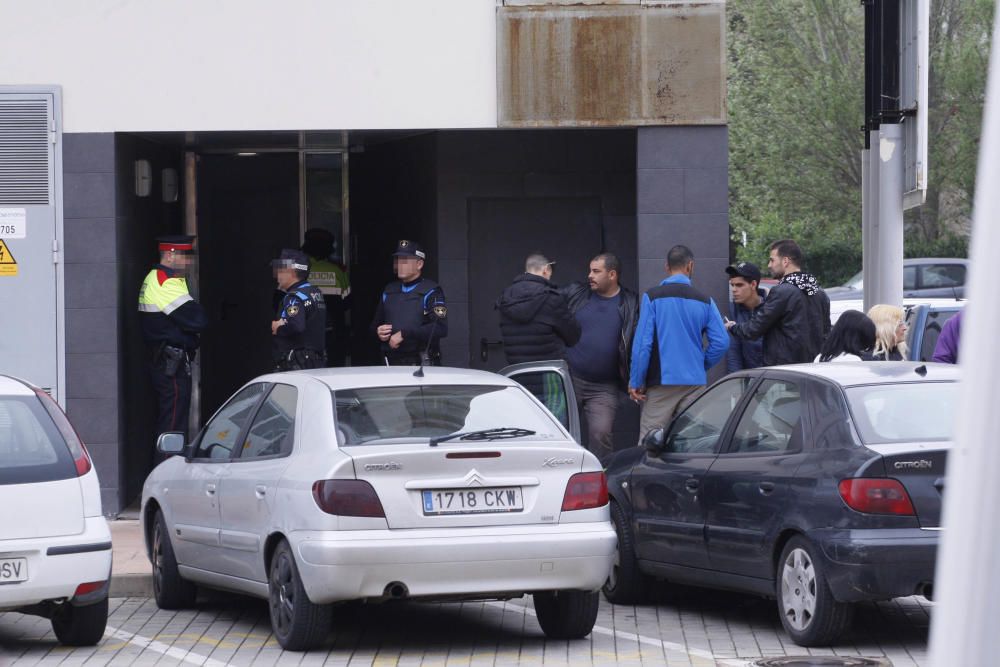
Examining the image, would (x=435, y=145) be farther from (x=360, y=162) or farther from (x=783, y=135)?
(x=783, y=135)

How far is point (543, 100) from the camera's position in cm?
1209

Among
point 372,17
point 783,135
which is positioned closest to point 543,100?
point 372,17

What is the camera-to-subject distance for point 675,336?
11.2 meters

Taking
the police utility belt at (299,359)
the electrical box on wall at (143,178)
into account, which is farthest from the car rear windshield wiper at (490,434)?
the electrical box on wall at (143,178)

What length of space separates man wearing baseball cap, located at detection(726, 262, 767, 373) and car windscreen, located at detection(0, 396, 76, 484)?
5.82 metres

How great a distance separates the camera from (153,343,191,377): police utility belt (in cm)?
1235

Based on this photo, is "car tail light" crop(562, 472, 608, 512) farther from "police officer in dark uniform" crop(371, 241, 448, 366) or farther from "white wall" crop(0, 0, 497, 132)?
"white wall" crop(0, 0, 497, 132)

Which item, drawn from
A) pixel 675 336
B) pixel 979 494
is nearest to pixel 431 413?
pixel 675 336

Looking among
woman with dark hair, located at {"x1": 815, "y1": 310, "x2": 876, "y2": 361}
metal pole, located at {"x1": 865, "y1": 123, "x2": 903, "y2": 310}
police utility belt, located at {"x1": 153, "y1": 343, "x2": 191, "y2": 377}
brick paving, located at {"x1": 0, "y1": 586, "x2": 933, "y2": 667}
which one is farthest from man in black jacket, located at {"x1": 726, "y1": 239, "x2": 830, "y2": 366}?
police utility belt, located at {"x1": 153, "y1": 343, "x2": 191, "y2": 377}

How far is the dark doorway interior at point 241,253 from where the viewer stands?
50.9 feet

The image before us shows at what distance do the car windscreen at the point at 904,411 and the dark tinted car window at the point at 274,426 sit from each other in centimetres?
277

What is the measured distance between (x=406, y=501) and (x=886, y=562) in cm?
217

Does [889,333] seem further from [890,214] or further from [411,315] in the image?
[411,315]

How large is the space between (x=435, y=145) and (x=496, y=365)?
6.64 ft
